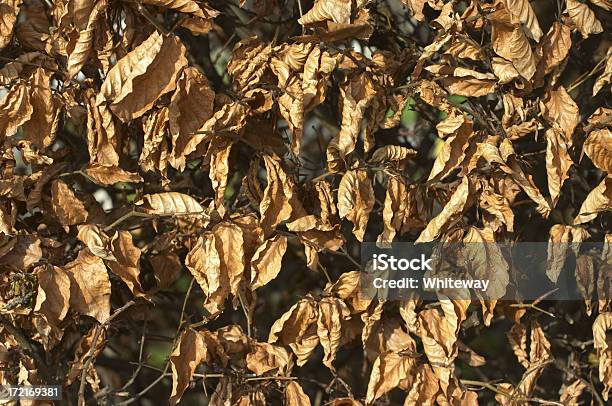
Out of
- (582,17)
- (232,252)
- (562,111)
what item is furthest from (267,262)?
(582,17)

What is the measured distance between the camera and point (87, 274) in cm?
175

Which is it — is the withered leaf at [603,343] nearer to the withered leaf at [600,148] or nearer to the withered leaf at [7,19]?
the withered leaf at [600,148]

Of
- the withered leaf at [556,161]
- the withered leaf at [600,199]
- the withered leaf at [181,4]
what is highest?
the withered leaf at [181,4]

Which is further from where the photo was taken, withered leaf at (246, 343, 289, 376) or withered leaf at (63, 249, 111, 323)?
withered leaf at (246, 343, 289, 376)

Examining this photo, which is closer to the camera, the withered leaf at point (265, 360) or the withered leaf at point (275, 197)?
the withered leaf at point (275, 197)

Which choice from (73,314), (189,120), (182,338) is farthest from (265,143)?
(73,314)

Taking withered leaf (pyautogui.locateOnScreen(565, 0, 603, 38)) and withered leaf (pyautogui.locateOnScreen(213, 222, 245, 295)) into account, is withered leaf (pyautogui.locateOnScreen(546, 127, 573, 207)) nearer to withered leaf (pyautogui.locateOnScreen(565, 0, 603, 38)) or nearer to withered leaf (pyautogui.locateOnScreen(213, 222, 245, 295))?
withered leaf (pyautogui.locateOnScreen(565, 0, 603, 38))

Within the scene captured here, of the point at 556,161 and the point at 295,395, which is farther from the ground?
the point at 556,161

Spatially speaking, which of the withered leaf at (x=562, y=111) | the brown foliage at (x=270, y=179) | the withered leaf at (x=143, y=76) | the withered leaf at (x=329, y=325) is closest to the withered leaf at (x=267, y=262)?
the brown foliage at (x=270, y=179)

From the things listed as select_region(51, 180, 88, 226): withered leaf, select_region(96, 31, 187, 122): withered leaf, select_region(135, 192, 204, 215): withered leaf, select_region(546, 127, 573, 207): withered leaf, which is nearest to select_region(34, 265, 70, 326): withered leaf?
select_region(51, 180, 88, 226): withered leaf

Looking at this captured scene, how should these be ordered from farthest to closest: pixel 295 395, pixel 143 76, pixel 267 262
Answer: pixel 295 395, pixel 267 262, pixel 143 76

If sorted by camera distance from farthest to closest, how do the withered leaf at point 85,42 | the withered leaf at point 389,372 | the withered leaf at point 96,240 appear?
the withered leaf at point 389,372 < the withered leaf at point 96,240 < the withered leaf at point 85,42

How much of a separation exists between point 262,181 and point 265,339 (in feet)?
1.27

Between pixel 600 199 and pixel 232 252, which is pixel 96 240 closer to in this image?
pixel 232 252
